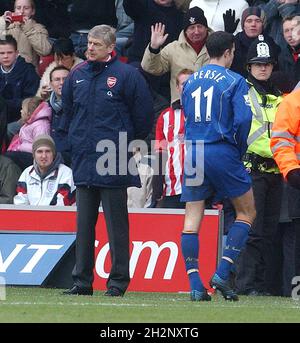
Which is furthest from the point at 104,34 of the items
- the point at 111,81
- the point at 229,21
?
the point at 229,21

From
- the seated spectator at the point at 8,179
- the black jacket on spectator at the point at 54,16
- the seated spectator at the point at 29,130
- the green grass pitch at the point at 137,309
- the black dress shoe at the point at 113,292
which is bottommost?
the black dress shoe at the point at 113,292

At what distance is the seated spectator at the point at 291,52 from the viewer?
16.3m

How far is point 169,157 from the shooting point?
1516 cm

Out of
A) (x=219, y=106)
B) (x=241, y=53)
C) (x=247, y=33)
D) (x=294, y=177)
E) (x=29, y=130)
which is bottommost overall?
(x=29, y=130)

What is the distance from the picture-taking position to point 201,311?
11000 millimetres

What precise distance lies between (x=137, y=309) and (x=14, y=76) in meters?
7.32

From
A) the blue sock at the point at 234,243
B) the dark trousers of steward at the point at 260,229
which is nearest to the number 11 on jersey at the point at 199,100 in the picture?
the blue sock at the point at 234,243

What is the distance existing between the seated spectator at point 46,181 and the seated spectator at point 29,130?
809 millimetres

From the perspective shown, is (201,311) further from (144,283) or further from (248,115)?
(144,283)

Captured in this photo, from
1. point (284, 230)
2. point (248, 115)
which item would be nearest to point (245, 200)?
point (248, 115)

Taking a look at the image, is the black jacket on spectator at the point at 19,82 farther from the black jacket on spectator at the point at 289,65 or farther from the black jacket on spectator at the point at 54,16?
the black jacket on spectator at the point at 289,65

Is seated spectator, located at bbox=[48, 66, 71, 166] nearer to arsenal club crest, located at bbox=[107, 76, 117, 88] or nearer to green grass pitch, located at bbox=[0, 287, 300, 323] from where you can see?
green grass pitch, located at bbox=[0, 287, 300, 323]

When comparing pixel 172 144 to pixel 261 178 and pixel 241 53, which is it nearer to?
pixel 261 178

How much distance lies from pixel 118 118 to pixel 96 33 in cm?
81
